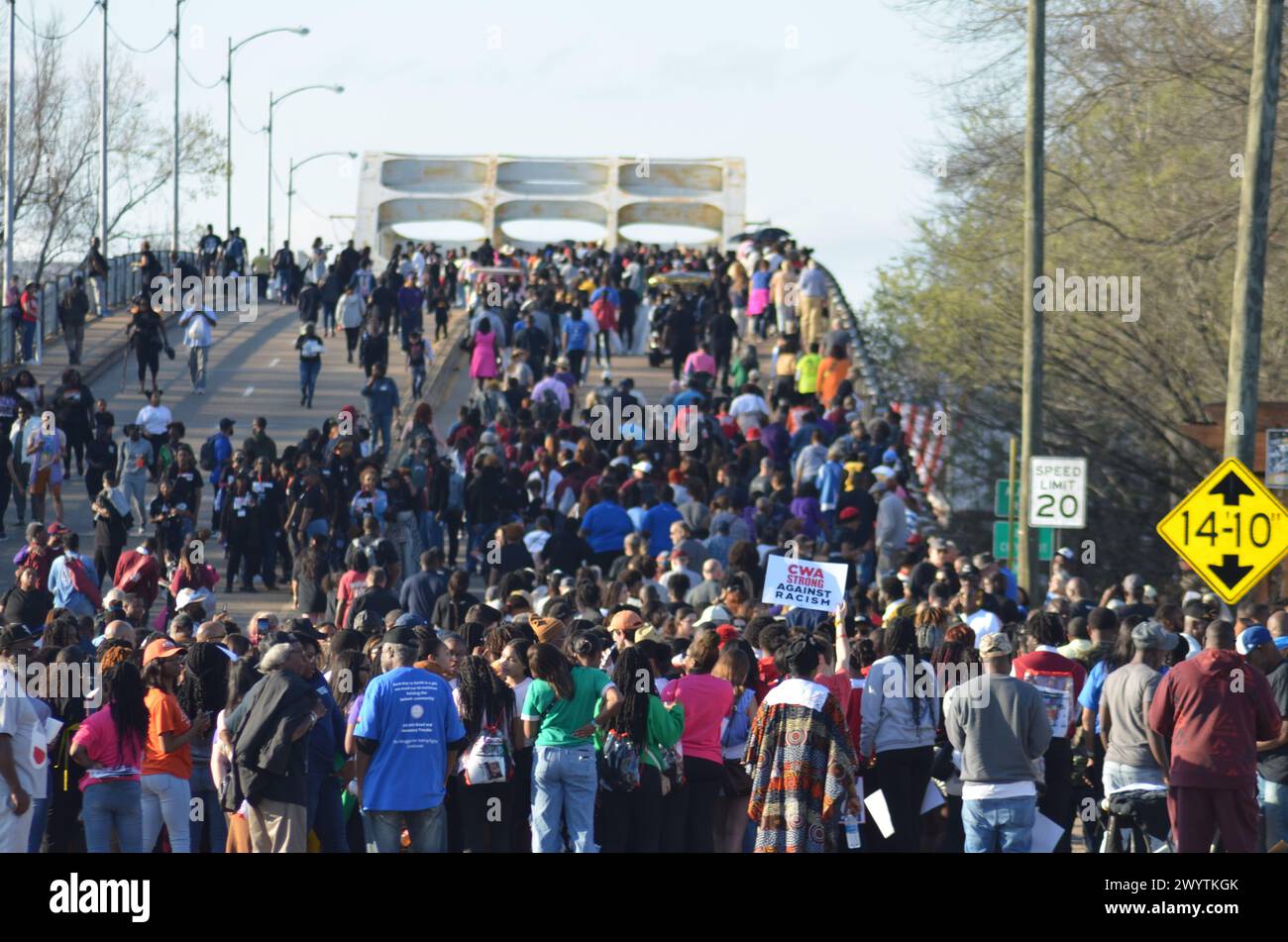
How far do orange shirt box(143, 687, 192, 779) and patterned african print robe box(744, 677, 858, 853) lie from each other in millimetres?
3139

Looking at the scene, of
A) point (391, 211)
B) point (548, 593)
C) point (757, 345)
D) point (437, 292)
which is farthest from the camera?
point (391, 211)

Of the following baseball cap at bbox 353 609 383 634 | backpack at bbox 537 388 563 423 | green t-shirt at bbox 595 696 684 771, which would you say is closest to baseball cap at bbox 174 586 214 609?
baseball cap at bbox 353 609 383 634

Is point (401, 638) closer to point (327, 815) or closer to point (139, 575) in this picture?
point (327, 815)

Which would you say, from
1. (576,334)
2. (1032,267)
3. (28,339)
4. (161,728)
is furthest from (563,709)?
(28,339)

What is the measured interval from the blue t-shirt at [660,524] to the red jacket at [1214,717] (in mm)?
10077

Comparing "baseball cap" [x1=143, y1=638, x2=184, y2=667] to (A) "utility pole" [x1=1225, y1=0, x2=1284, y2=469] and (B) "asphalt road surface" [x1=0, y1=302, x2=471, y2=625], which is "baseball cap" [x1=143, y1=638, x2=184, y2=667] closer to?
(A) "utility pole" [x1=1225, y1=0, x2=1284, y2=469]

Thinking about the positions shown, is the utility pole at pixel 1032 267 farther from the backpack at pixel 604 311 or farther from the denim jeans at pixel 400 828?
the backpack at pixel 604 311

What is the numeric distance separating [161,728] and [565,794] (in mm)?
2194

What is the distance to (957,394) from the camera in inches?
1388

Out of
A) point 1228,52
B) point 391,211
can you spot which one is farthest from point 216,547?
point 391,211

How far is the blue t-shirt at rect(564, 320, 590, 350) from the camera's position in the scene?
113ft

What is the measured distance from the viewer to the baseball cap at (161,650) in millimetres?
12273
